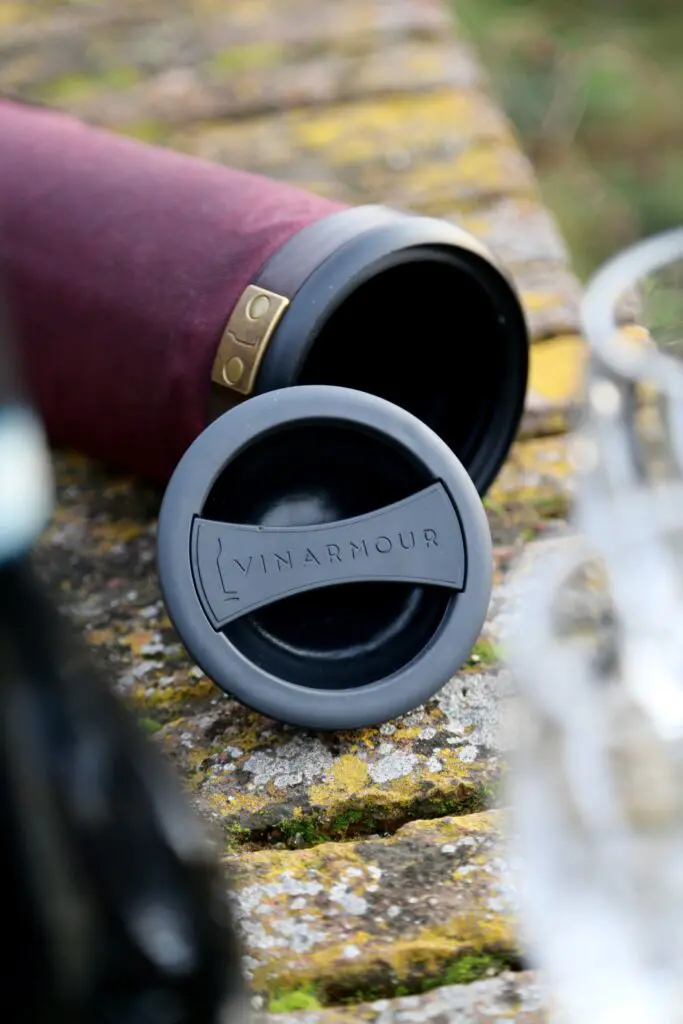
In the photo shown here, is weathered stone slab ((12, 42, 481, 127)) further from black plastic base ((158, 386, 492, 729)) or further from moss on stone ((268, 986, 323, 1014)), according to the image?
moss on stone ((268, 986, 323, 1014))

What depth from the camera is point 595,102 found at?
4.12m

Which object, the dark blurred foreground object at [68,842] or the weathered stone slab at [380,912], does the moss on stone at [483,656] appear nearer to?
the weathered stone slab at [380,912]

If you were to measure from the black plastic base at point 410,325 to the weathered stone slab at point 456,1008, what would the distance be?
0.52 metres

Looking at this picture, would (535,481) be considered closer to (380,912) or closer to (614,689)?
(614,689)

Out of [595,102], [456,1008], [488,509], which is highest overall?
[595,102]

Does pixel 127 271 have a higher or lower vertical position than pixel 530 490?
higher

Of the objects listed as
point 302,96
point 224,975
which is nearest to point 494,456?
point 224,975

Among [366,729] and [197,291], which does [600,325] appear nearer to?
[197,291]

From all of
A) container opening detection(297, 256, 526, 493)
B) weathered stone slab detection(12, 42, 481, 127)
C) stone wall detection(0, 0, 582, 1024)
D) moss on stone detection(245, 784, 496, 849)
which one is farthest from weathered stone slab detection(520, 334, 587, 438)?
weathered stone slab detection(12, 42, 481, 127)

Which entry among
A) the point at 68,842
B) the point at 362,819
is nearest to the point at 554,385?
the point at 362,819

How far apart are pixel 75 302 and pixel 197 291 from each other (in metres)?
0.14

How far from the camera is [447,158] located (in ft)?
6.70

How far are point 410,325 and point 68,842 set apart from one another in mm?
845

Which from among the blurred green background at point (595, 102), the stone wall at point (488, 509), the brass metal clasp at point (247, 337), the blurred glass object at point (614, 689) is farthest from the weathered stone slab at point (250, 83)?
the blurred green background at point (595, 102)
